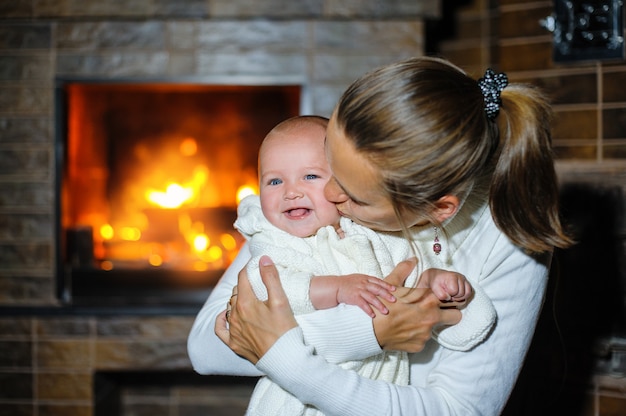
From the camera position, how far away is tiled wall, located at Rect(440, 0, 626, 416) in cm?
206

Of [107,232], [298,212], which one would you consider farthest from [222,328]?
[107,232]

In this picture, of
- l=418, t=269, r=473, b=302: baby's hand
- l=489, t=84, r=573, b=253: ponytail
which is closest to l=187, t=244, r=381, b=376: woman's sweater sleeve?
l=418, t=269, r=473, b=302: baby's hand

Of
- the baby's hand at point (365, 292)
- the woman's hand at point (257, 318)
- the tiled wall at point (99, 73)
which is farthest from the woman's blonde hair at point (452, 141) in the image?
the tiled wall at point (99, 73)

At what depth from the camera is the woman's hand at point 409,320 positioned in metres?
1.03

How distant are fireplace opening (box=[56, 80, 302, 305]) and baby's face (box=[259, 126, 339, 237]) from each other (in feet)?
3.67

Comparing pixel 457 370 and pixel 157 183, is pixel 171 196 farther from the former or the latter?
pixel 457 370

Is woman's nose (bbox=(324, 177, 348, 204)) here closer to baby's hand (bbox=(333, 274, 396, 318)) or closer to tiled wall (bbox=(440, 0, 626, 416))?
baby's hand (bbox=(333, 274, 396, 318))

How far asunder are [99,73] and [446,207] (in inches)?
60.0

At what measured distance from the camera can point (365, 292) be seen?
1032 millimetres

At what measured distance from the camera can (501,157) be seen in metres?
1.00

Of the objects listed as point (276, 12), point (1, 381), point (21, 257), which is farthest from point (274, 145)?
point (1, 381)

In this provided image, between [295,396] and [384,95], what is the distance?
1.46 feet

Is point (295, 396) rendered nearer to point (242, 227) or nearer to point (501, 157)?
point (242, 227)

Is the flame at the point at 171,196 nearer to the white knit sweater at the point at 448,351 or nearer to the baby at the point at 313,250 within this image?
the baby at the point at 313,250
